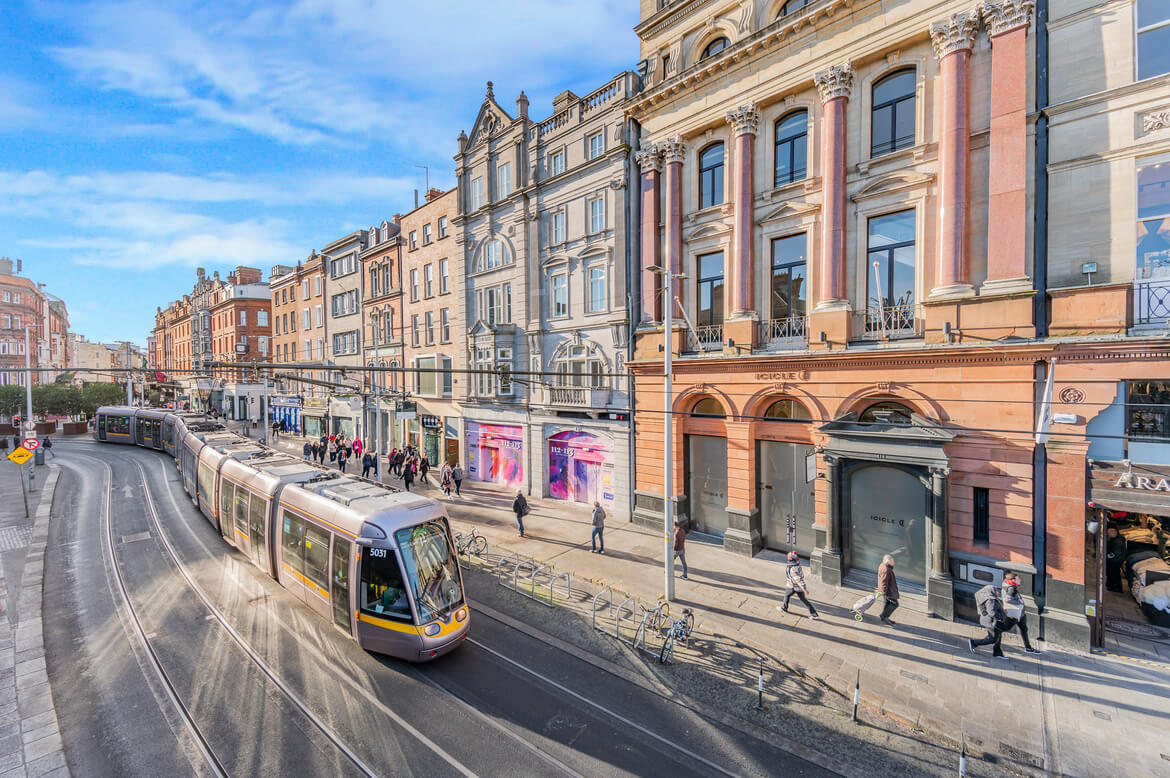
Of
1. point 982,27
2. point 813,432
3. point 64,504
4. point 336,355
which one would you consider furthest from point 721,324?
point 336,355

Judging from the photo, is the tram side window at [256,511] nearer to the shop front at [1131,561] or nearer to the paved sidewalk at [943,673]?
the paved sidewalk at [943,673]

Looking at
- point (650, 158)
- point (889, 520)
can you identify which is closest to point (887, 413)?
point (889, 520)

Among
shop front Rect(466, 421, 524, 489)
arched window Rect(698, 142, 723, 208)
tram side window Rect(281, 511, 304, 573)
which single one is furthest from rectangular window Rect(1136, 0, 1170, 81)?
shop front Rect(466, 421, 524, 489)

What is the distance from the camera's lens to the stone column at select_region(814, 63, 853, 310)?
14.4m

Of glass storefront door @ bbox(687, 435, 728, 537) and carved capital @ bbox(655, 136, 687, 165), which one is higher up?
carved capital @ bbox(655, 136, 687, 165)

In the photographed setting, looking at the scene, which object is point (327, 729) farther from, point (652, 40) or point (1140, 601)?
point (652, 40)

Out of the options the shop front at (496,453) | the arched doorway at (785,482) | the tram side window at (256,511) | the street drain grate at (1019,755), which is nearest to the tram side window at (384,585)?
the tram side window at (256,511)

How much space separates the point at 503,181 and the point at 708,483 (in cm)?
1856

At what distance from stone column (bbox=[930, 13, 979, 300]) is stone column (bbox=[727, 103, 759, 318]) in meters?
5.21

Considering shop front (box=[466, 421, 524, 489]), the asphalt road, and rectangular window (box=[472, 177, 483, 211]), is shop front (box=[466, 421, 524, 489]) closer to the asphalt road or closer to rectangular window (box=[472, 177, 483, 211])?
rectangular window (box=[472, 177, 483, 211])

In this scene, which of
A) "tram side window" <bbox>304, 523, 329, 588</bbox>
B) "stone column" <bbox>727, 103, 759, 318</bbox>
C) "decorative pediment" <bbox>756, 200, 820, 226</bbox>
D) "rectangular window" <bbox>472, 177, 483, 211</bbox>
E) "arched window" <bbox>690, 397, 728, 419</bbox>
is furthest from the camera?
"rectangular window" <bbox>472, 177, 483, 211</bbox>

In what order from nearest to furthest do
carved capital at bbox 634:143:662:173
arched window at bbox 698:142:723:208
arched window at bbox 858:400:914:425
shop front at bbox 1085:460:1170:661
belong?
shop front at bbox 1085:460:1170:661, arched window at bbox 858:400:914:425, arched window at bbox 698:142:723:208, carved capital at bbox 634:143:662:173

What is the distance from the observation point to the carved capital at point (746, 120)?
643 inches

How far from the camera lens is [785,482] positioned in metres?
16.3
